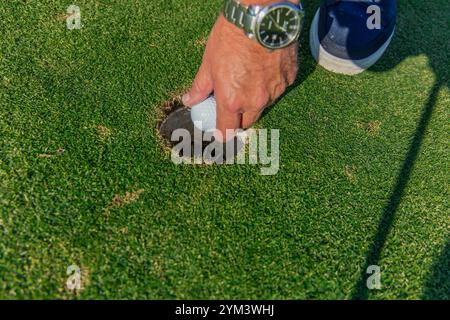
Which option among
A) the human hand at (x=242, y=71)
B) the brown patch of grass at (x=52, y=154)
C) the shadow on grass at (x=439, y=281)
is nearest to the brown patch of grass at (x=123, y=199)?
the brown patch of grass at (x=52, y=154)

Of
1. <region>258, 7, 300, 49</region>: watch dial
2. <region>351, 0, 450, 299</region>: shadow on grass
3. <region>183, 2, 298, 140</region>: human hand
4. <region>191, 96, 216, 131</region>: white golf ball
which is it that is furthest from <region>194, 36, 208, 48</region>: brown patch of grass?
<region>258, 7, 300, 49</region>: watch dial

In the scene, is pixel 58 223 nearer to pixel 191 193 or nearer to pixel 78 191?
pixel 78 191

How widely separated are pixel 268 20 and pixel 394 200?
177 centimetres

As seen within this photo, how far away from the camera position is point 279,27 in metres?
2.27

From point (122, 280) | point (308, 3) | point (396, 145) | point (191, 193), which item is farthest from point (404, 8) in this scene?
point (122, 280)

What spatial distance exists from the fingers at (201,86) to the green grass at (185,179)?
1.58ft

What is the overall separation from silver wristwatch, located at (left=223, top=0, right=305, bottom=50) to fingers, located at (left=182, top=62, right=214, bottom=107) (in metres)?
0.39

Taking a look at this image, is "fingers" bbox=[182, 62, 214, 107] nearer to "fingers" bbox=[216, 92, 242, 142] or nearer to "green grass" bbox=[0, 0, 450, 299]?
"fingers" bbox=[216, 92, 242, 142]

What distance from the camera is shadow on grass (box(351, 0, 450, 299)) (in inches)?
115

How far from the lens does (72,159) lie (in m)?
3.11

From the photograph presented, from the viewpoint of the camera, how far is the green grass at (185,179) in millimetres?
2768

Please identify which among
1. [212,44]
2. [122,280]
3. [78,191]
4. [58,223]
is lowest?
[122,280]

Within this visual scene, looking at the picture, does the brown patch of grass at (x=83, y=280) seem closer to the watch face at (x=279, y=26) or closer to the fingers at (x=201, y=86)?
the fingers at (x=201, y=86)
